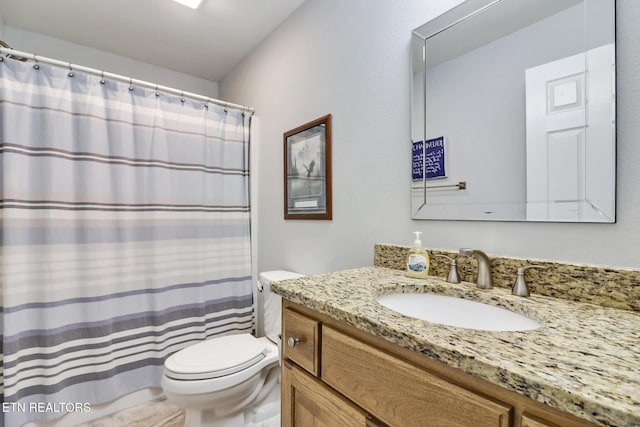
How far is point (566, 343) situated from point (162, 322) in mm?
1886

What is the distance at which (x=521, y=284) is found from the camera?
799mm

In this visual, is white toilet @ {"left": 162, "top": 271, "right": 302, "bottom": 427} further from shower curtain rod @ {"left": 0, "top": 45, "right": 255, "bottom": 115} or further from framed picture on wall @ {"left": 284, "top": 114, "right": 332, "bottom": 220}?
shower curtain rod @ {"left": 0, "top": 45, "right": 255, "bottom": 115}

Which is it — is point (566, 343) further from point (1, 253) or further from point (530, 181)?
point (1, 253)

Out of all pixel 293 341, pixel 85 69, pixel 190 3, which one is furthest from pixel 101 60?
pixel 293 341

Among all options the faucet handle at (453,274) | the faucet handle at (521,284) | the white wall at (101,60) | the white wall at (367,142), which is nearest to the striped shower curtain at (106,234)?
the white wall at (367,142)

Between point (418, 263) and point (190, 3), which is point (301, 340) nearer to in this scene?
point (418, 263)

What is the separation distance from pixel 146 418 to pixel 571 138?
2230 millimetres

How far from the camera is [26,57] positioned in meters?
1.38

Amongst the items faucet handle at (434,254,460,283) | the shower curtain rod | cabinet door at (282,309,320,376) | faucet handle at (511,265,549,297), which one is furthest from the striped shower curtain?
faucet handle at (511,265,549,297)

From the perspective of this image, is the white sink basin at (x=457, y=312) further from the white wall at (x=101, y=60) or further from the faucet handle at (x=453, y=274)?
the white wall at (x=101, y=60)

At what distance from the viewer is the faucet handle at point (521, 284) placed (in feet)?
2.60

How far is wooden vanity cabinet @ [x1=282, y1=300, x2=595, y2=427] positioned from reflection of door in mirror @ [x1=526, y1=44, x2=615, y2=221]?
0.60 meters

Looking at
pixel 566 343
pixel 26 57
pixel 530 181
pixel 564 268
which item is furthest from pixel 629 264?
pixel 26 57

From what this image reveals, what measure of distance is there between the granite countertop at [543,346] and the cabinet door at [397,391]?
0.05 m
